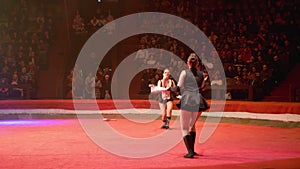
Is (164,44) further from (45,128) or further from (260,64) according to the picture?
(45,128)

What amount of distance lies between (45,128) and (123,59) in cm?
812

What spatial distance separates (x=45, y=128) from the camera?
13.8 m

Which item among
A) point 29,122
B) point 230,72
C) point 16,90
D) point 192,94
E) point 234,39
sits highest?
point 234,39

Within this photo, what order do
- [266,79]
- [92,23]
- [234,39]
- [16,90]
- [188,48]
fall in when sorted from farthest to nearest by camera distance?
1. [92,23]
2. [188,48]
3. [234,39]
4. [16,90]
5. [266,79]

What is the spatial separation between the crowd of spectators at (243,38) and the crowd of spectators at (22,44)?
15.6ft

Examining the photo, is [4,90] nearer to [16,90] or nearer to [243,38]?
[16,90]

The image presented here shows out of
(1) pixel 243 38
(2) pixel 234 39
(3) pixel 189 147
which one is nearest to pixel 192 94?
(3) pixel 189 147

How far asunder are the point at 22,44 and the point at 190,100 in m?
15.0

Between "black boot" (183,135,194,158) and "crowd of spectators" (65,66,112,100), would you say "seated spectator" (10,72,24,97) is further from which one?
"black boot" (183,135,194,158)

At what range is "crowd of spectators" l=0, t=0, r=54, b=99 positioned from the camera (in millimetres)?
19250

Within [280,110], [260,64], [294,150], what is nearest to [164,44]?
[260,64]

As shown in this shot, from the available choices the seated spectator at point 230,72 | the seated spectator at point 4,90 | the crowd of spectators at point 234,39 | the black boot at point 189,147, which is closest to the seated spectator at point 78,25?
the crowd of spectators at point 234,39

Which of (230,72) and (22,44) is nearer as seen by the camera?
(230,72)

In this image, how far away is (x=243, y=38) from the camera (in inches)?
777
